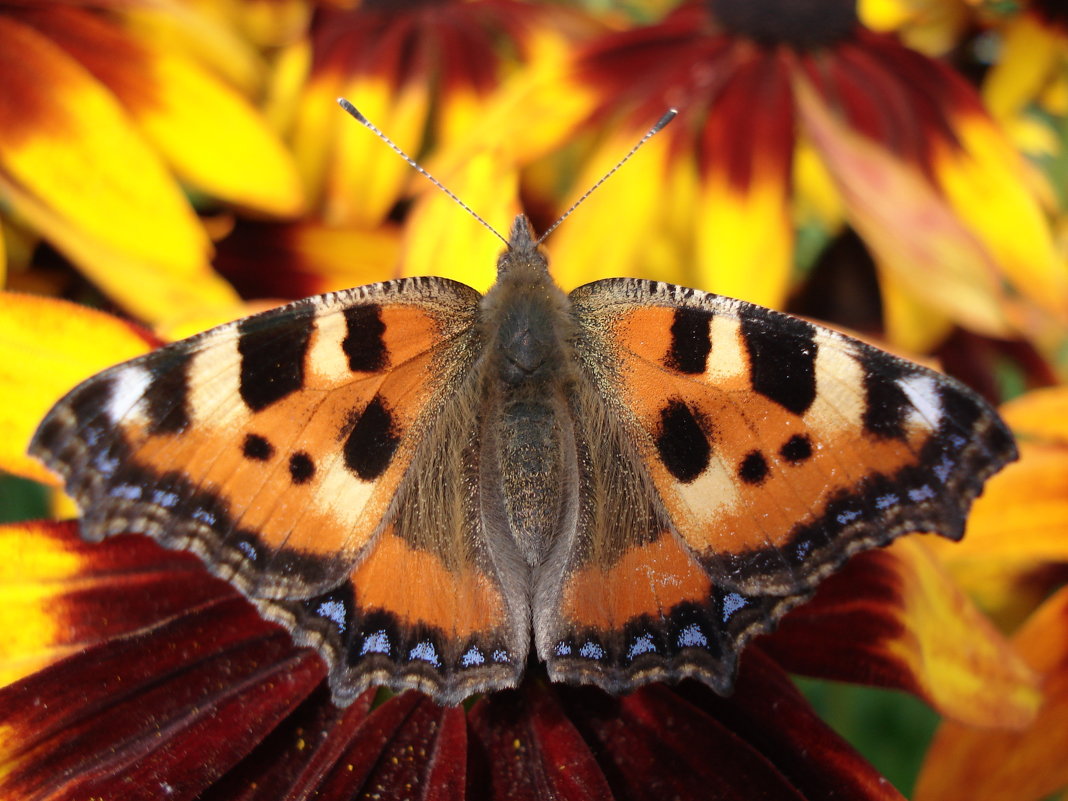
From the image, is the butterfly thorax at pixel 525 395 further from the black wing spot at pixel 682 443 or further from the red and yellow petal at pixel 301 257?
the red and yellow petal at pixel 301 257

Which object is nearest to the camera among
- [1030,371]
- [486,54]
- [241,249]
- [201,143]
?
[201,143]

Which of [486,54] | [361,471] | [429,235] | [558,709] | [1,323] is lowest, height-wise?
[558,709]

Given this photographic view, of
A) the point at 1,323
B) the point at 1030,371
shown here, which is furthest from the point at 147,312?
the point at 1030,371

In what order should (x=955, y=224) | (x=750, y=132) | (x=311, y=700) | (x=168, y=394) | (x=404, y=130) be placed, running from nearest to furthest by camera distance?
(x=168, y=394)
(x=311, y=700)
(x=955, y=224)
(x=750, y=132)
(x=404, y=130)

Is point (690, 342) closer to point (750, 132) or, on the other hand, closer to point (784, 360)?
point (784, 360)

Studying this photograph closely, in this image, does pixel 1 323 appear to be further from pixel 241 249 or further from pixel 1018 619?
pixel 1018 619

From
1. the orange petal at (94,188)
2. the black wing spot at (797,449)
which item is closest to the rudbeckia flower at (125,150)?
the orange petal at (94,188)

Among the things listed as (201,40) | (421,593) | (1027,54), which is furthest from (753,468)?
(1027,54)
